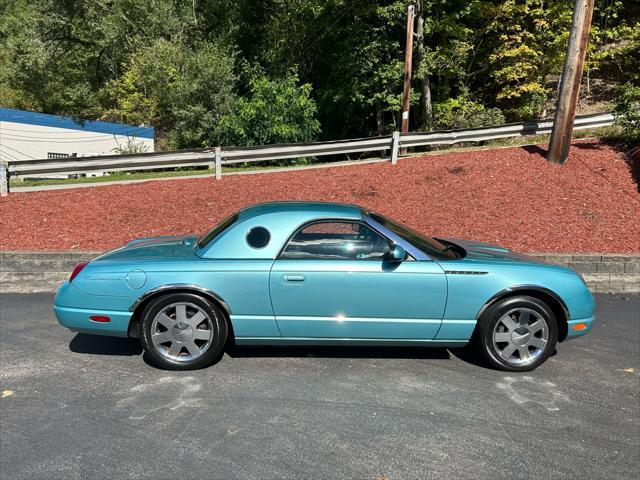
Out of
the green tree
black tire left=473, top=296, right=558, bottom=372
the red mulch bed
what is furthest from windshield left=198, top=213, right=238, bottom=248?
the green tree

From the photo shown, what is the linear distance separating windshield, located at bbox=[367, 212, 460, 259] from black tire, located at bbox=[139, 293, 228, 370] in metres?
1.64

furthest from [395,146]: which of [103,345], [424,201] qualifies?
[103,345]

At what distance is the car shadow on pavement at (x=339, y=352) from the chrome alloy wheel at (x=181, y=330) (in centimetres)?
46

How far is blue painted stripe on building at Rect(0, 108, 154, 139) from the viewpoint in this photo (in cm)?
2398

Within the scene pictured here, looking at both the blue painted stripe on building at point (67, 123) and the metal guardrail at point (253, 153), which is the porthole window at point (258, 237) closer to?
the metal guardrail at point (253, 153)

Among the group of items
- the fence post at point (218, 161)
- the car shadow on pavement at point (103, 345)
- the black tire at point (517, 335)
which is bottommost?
the car shadow on pavement at point (103, 345)

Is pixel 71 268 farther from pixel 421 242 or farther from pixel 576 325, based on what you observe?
pixel 576 325

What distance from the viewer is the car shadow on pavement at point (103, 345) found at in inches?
176

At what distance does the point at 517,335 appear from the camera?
13.6ft

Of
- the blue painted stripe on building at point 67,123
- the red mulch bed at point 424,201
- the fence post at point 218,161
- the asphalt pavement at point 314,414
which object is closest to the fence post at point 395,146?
the red mulch bed at point 424,201

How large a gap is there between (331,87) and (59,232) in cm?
1527

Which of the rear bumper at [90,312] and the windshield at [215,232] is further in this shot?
the windshield at [215,232]

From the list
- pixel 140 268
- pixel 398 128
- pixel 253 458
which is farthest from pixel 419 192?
pixel 398 128

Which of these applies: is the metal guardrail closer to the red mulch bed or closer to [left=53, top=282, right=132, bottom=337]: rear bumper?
the red mulch bed
